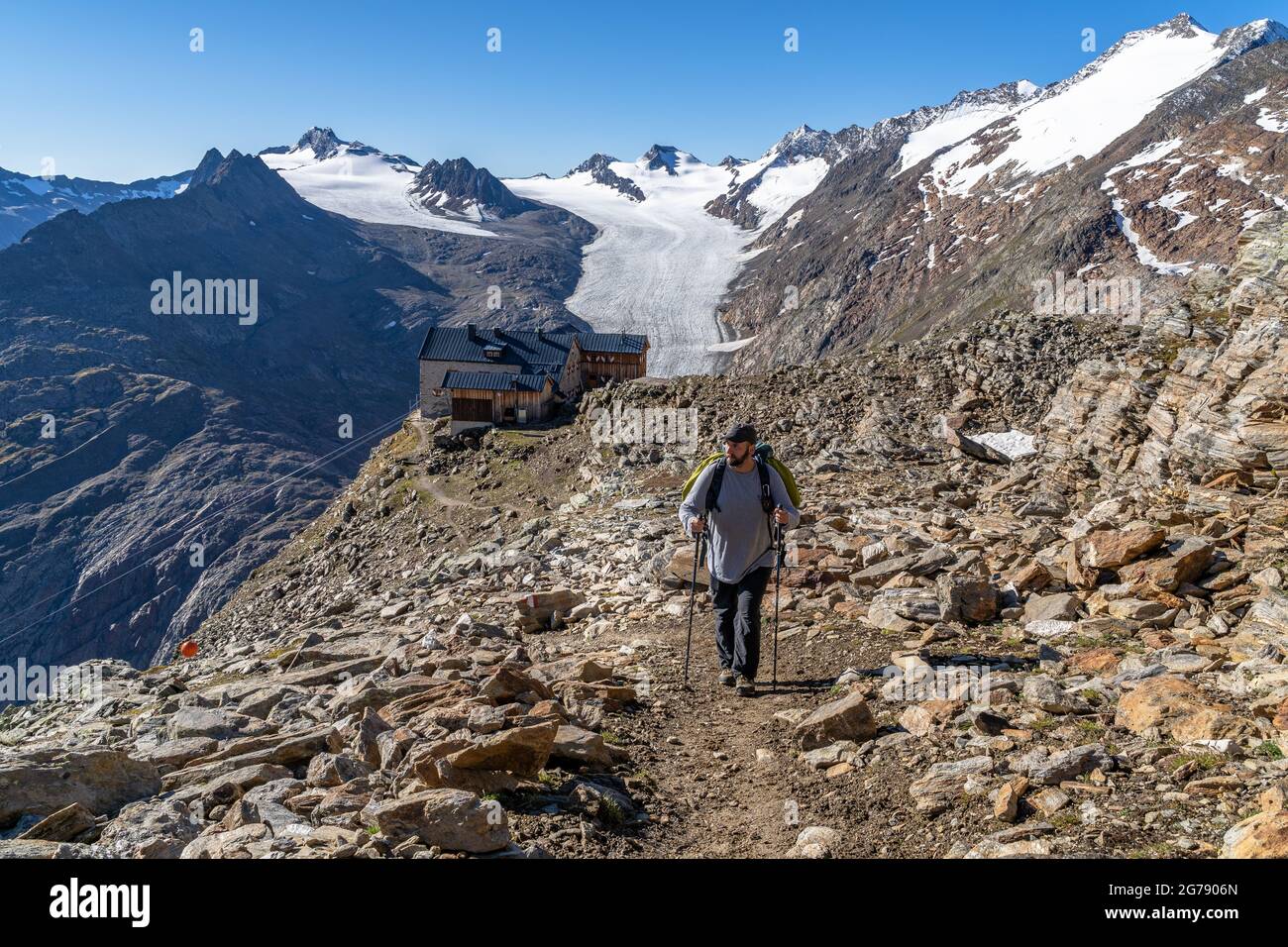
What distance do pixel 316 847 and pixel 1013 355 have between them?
106 ft

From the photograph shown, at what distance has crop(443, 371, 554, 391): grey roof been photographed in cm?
5306

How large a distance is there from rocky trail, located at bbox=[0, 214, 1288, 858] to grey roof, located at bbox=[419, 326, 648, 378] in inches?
1348

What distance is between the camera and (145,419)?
15275 cm

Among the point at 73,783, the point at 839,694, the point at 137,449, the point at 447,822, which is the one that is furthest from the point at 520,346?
the point at 137,449

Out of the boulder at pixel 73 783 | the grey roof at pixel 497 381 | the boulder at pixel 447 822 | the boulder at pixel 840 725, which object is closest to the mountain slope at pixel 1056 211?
the grey roof at pixel 497 381

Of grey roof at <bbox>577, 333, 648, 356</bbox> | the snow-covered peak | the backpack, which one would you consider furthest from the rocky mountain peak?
the backpack

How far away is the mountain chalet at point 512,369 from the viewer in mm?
53438

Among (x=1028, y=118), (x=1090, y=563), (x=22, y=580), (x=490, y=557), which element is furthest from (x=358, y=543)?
(x=1028, y=118)

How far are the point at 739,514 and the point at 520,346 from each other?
50.4 m

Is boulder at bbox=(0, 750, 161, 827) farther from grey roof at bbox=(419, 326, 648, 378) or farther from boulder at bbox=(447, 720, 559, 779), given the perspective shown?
grey roof at bbox=(419, 326, 648, 378)

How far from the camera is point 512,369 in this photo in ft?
188

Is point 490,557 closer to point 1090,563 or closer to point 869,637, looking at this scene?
point 869,637

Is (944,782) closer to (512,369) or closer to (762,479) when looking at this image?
(762,479)

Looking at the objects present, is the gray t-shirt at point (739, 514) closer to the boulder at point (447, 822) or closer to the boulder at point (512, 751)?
the boulder at point (512, 751)
